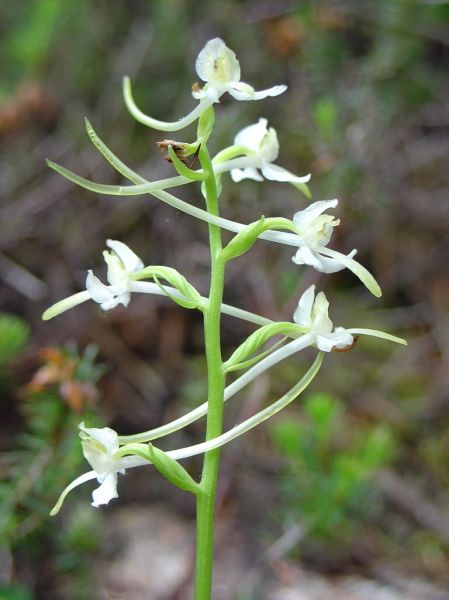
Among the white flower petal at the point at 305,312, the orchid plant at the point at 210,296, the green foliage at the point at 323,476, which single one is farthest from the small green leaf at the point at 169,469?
the green foliage at the point at 323,476

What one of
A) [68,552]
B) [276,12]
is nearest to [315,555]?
[68,552]

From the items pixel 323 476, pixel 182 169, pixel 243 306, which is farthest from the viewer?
pixel 243 306

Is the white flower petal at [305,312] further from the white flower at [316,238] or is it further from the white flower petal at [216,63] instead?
the white flower petal at [216,63]

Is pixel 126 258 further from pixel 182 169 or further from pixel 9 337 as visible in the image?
pixel 9 337

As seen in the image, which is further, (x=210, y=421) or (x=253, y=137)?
(x=253, y=137)

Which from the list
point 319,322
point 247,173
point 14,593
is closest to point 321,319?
point 319,322

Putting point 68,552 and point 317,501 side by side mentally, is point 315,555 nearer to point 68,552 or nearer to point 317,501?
point 317,501

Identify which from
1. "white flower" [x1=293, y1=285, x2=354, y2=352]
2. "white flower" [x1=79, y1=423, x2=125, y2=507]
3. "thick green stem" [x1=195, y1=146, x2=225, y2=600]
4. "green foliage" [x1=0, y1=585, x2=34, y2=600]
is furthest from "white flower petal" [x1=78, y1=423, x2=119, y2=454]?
"green foliage" [x1=0, y1=585, x2=34, y2=600]
